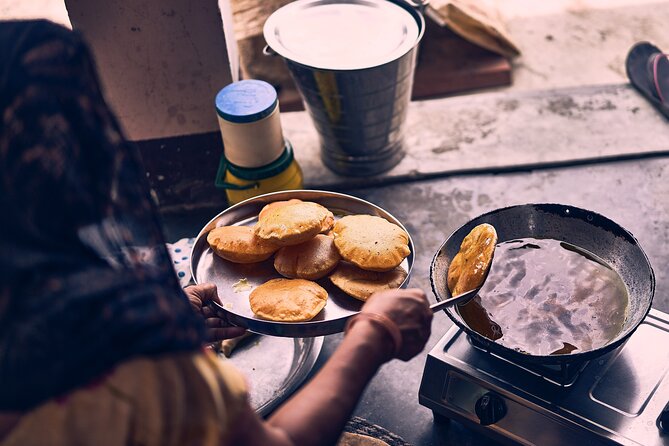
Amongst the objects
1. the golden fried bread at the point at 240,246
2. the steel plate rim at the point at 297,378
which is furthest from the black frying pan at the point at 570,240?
the steel plate rim at the point at 297,378

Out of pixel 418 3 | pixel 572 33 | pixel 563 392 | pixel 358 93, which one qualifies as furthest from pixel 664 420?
pixel 572 33

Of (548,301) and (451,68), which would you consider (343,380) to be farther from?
(451,68)

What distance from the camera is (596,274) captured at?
1.88 metres

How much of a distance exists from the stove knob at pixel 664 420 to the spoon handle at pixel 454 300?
597 mm

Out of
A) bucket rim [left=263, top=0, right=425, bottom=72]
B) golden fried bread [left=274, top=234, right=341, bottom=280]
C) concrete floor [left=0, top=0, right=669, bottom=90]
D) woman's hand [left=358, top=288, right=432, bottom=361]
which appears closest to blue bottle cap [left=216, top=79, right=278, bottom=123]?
bucket rim [left=263, top=0, right=425, bottom=72]

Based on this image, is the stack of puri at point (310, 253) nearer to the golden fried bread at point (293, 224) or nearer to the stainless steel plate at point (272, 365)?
the golden fried bread at point (293, 224)

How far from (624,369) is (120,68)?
8.06 feet

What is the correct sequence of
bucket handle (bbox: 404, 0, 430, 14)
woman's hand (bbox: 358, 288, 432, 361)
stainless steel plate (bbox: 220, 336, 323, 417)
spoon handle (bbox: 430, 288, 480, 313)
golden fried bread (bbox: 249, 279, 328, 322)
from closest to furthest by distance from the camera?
woman's hand (bbox: 358, 288, 432, 361)
spoon handle (bbox: 430, 288, 480, 313)
golden fried bread (bbox: 249, 279, 328, 322)
stainless steel plate (bbox: 220, 336, 323, 417)
bucket handle (bbox: 404, 0, 430, 14)

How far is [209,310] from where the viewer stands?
1.88 meters

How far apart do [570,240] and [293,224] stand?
0.91m

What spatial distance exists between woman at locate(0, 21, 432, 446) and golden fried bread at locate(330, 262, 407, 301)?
855mm

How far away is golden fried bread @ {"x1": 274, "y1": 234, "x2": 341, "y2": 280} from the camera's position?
1.96m

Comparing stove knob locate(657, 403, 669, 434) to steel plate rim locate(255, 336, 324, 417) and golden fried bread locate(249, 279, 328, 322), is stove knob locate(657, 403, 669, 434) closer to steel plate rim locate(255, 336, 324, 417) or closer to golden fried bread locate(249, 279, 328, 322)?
golden fried bread locate(249, 279, 328, 322)

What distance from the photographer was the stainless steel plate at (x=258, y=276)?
5.79 ft
